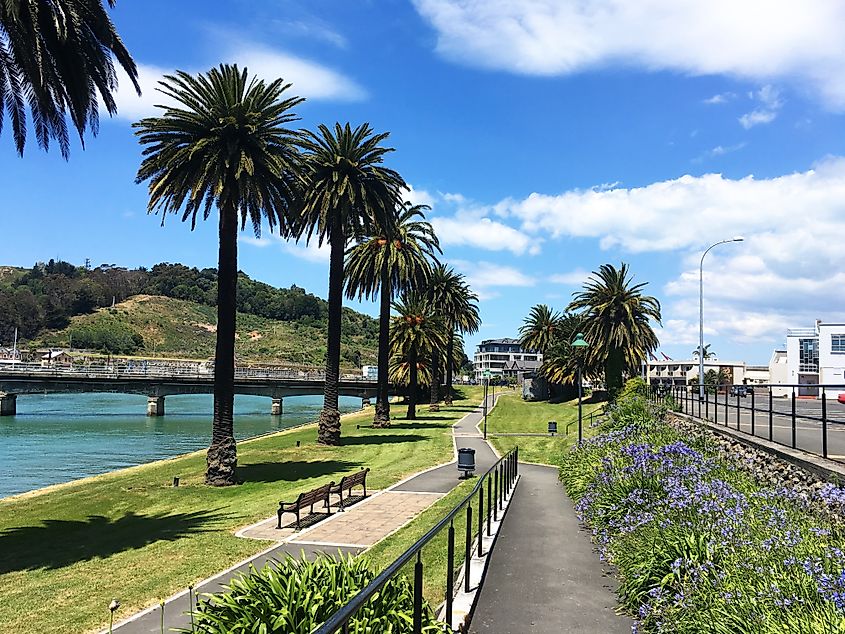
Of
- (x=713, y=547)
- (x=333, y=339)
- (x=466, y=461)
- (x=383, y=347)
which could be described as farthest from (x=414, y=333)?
(x=713, y=547)

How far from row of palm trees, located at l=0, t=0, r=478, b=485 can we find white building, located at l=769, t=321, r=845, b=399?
45.7 metres

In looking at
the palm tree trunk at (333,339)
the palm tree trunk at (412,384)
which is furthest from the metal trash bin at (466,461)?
the palm tree trunk at (412,384)

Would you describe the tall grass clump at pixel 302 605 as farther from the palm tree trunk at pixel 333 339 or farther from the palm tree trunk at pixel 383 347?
the palm tree trunk at pixel 383 347

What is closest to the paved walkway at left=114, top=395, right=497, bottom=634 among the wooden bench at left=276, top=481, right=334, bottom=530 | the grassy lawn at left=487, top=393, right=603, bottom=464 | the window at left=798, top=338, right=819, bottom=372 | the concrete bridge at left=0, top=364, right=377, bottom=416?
the wooden bench at left=276, top=481, right=334, bottom=530

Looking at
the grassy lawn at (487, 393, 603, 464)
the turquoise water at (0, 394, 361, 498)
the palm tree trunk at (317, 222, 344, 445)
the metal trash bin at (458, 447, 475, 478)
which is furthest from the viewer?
the turquoise water at (0, 394, 361, 498)

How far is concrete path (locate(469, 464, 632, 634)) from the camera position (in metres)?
7.77

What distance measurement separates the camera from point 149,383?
86.4 meters

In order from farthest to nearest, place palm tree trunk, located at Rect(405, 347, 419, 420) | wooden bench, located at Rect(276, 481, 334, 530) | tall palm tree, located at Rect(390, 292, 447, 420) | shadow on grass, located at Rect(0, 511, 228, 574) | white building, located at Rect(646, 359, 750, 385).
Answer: white building, located at Rect(646, 359, 750, 385) → tall palm tree, located at Rect(390, 292, 447, 420) → palm tree trunk, located at Rect(405, 347, 419, 420) → wooden bench, located at Rect(276, 481, 334, 530) → shadow on grass, located at Rect(0, 511, 228, 574)

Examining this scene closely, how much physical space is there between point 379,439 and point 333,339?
7.14 metres

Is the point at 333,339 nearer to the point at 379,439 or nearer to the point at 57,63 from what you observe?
the point at 379,439

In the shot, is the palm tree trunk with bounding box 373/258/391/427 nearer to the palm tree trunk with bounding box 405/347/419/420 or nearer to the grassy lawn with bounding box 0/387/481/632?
the palm tree trunk with bounding box 405/347/419/420

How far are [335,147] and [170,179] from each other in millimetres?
11233

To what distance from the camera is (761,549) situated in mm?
7305

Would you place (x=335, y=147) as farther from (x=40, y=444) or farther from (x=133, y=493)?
(x=40, y=444)
